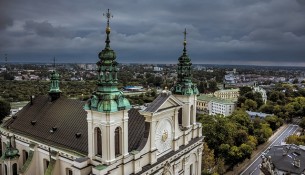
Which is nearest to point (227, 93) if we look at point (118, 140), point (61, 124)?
point (61, 124)

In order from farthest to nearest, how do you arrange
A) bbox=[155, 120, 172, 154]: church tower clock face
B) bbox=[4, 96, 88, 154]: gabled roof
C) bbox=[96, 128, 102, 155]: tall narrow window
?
bbox=[4, 96, 88, 154]: gabled roof → bbox=[155, 120, 172, 154]: church tower clock face → bbox=[96, 128, 102, 155]: tall narrow window

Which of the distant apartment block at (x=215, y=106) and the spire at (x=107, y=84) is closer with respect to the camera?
the spire at (x=107, y=84)

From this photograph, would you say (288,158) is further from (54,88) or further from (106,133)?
(54,88)

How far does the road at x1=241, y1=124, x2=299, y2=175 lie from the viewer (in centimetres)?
5608

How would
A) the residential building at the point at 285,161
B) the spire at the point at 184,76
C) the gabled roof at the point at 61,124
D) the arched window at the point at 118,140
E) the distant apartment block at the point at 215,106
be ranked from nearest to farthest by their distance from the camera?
the arched window at the point at 118,140, the gabled roof at the point at 61,124, the spire at the point at 184,76, the residential building at the point at 285,161, the distant apartment block at the point at 215,106

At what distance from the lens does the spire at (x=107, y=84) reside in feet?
78.8

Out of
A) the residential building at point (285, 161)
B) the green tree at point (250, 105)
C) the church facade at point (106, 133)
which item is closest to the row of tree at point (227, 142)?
the residential building at point (285, 161)

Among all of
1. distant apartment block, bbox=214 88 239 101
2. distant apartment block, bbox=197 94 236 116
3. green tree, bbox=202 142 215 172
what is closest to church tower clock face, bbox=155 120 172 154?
green tree, bbox=202 142 215 172

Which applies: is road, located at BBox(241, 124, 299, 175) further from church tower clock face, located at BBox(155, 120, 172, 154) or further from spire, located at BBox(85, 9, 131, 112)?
spire, located at BBox(85, 9, 131, 112)

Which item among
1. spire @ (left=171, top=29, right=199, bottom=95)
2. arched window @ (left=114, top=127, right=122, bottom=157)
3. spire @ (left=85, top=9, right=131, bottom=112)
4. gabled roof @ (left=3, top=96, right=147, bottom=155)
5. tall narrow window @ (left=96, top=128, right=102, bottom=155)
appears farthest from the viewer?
spire @ (left=171, top=29, right=199, bottom=95)

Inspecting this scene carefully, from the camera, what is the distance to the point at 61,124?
3441cm

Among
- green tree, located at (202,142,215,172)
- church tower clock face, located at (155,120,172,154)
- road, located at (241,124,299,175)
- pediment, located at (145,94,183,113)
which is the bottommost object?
road, located at (241,124,299,175)

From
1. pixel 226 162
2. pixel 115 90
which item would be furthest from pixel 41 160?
pixel 226 162

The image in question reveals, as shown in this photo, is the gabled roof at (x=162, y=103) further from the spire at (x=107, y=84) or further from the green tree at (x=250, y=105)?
the green tree at (x=250, y=105)
